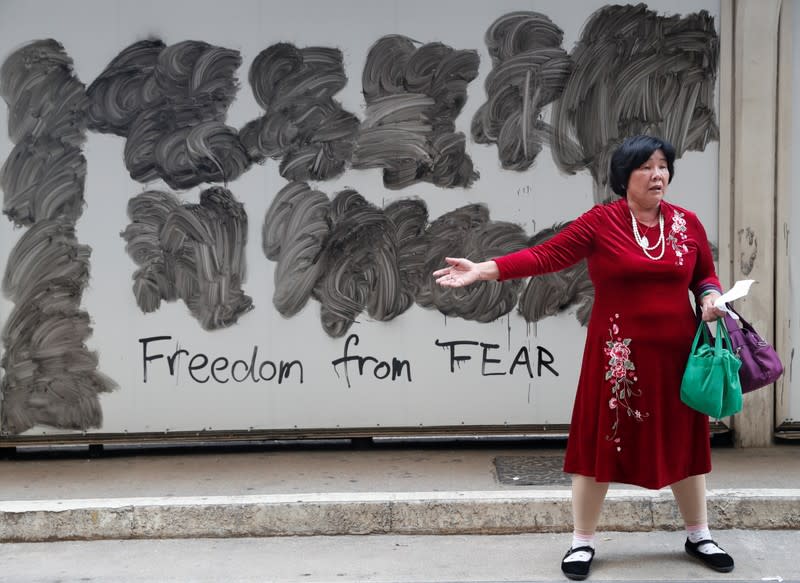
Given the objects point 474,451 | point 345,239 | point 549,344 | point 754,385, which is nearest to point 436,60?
point 345,239

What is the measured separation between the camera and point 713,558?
16.6ft

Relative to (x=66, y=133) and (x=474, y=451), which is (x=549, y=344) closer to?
(x=474, y=451)

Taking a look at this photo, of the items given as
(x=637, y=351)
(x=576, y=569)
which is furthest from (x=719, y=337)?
(x=576, y=569)

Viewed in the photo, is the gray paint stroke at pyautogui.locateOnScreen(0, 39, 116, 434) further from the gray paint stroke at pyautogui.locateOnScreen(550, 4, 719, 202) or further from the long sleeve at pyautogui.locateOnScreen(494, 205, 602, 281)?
the long sleeve at pyautogui.locateOnScreen(494, 205, 602, 281)

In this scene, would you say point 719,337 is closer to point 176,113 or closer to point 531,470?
point 531,470

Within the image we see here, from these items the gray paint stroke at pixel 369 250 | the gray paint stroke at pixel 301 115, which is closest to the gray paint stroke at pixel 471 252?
the gray paint stroke at pixel 369 250

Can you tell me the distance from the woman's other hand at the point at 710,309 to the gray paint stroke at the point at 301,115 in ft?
8.83

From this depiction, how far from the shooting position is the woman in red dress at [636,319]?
482cm

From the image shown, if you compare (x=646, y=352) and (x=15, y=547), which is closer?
(x=646, y=352)

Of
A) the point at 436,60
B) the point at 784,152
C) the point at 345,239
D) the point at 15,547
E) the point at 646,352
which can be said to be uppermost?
the point at 436,60

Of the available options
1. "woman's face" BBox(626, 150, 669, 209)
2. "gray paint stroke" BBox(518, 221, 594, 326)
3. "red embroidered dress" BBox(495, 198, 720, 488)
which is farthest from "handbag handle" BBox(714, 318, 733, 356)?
"gray paint stroke" BBox(518, 221, 594, 326)

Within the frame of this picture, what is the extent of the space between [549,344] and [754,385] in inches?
89.1

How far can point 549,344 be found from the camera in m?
6.95

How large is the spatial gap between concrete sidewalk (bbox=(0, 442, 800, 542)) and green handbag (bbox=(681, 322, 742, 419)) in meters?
1.17
